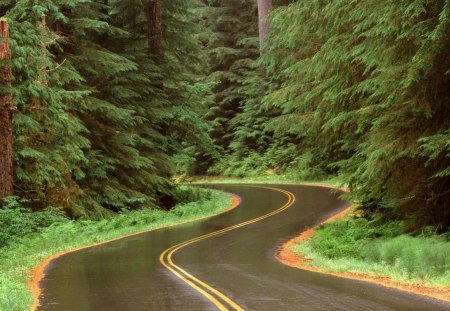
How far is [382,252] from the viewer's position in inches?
556

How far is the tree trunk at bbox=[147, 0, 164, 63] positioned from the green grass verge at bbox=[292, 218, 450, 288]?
1554cm

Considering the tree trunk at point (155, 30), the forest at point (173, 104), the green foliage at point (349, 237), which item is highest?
the tree trunk at point (155, 30)

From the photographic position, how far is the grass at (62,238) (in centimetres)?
1149

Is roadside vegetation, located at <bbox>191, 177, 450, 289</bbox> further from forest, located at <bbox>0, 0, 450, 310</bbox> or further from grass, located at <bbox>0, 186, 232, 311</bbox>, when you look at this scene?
grass, located at <bbox>0, 186, 232, 311</bbox>

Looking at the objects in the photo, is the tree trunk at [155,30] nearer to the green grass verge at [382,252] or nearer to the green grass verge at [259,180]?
the green grass verge at [382,252]

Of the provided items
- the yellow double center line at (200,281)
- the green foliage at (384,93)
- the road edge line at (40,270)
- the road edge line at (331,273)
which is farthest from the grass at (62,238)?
the green foliage at (384,93)

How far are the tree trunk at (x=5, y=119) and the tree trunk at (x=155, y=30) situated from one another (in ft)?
41.0

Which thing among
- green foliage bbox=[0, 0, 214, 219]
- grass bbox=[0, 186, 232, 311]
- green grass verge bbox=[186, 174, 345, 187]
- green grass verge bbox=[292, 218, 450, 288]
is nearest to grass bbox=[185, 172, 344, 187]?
green grass verge bbox=[186, 174, 345, 187]

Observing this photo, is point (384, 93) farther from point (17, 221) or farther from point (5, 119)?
point (17, 221)

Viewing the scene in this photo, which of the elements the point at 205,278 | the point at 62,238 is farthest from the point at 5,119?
the point at 205,278

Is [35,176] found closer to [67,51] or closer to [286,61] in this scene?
[67,51]

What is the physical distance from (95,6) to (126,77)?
12.2 ft

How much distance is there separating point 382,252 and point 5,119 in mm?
12767

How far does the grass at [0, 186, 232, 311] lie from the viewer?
37.7 feet
